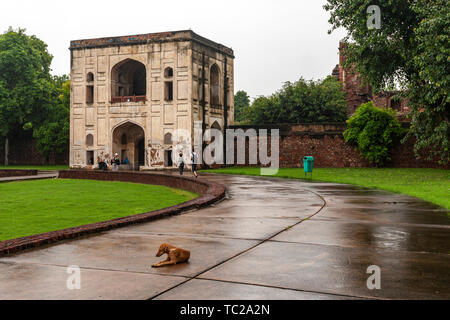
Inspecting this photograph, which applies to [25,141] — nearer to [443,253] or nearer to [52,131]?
[52,131]

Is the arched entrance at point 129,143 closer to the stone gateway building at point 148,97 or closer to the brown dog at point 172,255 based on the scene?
the stone gateway building at point 148,97

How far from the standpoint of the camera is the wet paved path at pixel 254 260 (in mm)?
3592

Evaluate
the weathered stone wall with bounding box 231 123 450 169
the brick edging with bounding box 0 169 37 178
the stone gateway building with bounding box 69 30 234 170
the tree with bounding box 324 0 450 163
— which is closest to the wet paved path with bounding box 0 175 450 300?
the tree with bounding box 324 0 450 163

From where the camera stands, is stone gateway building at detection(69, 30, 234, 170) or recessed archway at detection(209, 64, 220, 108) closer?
stone gateway building at detection(69, 30, 234, 170)

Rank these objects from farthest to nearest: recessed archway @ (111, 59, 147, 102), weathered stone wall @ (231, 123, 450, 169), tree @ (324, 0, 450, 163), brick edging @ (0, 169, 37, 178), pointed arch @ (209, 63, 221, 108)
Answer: pointed arch @ (209, 63, 221, 108), recessed archway @ (111, 59, 147, 102), weathered stone wall @ (231, 123, 450, 169), brick edging @ (0, 169, 37, 178), tree @ (324, 0, 450, 163)

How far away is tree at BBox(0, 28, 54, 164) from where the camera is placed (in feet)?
129

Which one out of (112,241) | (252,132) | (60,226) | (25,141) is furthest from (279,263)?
(25,141)

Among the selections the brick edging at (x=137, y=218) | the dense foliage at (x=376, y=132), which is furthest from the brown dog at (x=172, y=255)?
the dense foliage at (x=376, y=132)

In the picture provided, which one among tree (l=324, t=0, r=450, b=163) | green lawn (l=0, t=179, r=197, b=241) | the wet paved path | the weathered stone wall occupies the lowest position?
green lawn (l=0, t=179, r=197, b=241)

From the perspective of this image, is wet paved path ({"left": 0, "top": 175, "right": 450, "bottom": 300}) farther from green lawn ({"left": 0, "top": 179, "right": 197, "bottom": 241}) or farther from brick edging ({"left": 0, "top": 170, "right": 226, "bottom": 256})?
green lawn ({"left": 0, "top": 179, "right": 197, "bottom": 241})

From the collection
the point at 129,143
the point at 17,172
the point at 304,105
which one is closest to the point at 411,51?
the point at 304,105

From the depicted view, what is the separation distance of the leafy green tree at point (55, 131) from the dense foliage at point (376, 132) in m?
25.5

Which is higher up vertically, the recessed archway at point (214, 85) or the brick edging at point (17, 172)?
the recessed archway at point (214, 85)

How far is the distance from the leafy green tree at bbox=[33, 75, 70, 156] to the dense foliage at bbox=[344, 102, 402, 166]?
83.8 ft
